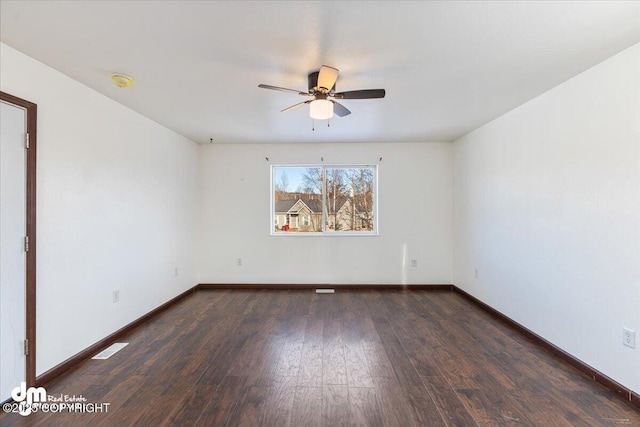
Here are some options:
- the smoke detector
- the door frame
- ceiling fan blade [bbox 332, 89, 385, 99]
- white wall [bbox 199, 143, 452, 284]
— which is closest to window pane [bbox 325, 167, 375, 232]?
white wall [bbox 199, 143, 452, 284]

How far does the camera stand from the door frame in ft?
6.87

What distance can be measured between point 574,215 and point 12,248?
4120mm

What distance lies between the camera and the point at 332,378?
2.30 metres

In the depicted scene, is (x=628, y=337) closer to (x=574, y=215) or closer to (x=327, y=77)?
(x=574, y=215)

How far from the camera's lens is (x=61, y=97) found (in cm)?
239

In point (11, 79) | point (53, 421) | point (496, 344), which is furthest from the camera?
point (496, 344)

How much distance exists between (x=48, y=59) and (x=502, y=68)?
10.8 feet

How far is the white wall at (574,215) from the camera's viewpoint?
2064 mm

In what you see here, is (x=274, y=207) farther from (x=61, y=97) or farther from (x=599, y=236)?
(x=599, y=236)

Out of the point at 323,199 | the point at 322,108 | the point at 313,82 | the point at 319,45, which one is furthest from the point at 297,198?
the point at 319,45

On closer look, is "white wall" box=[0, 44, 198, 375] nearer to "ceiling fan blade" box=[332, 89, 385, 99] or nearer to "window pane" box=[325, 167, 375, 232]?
"ceiling fan blade" box=[332, 89, 385, 99]

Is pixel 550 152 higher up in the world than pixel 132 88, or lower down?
lower down

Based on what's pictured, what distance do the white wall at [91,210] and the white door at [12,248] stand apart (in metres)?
0.14

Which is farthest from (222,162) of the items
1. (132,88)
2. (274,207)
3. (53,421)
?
(53,421)
